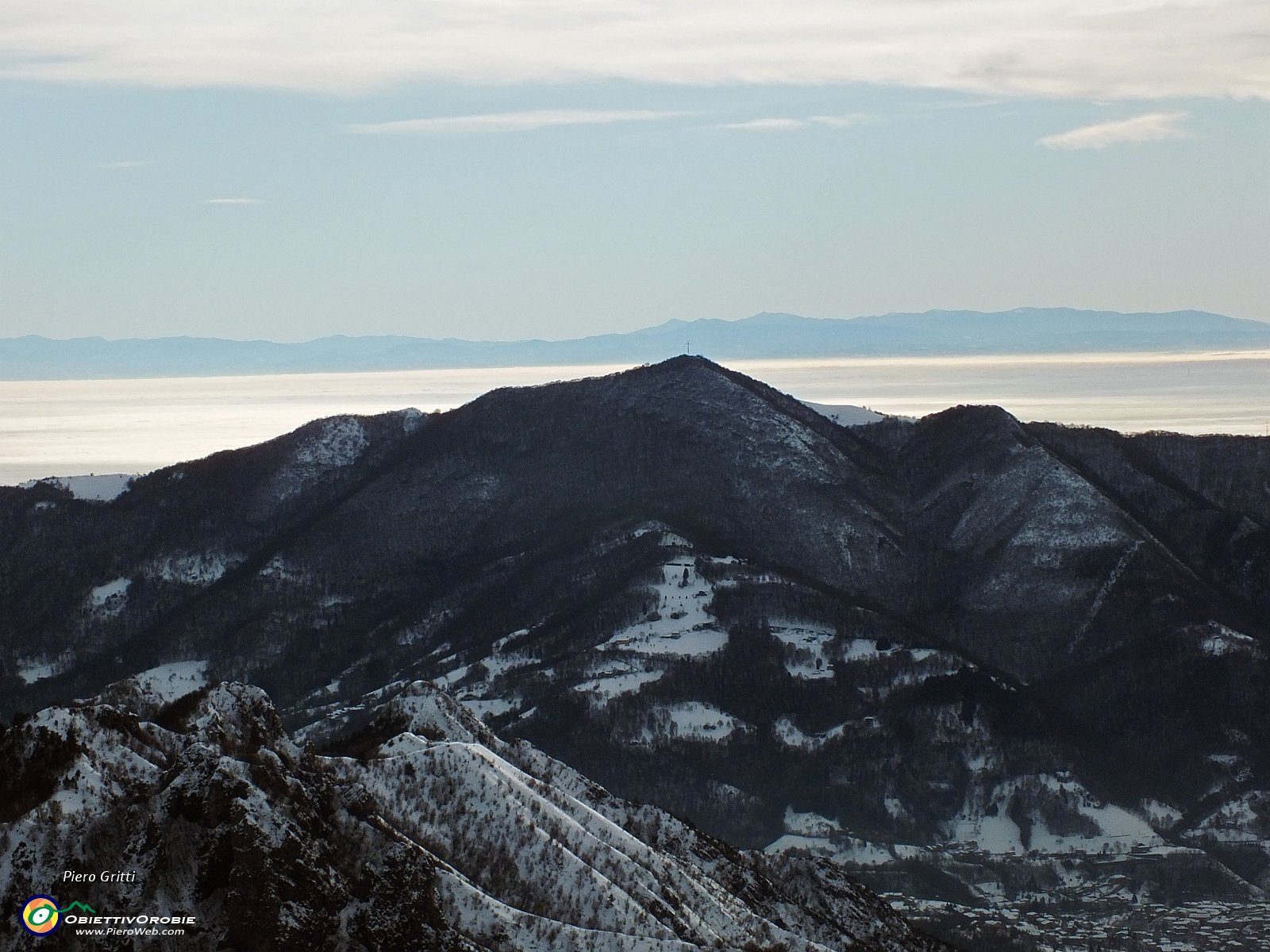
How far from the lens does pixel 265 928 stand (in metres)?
98.2

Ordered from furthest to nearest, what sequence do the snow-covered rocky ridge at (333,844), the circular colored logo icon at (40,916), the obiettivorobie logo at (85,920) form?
the snow-covered rocky ridge at (333,844) < the obiettivorobie logo at (85,920) < the circular colored logo icon at (40,916)

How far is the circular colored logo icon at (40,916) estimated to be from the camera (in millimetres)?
95000

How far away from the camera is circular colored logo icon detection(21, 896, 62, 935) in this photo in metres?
95.0

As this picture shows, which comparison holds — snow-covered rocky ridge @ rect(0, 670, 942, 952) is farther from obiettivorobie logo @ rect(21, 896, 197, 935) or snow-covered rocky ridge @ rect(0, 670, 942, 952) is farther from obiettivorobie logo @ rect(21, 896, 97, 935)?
obiettivorobie logo @ rect(21, 896, 97, 935)

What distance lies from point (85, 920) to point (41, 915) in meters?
2.04

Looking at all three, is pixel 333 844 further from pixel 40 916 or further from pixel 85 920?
pixel 40 916

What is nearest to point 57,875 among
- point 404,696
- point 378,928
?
point 378,928

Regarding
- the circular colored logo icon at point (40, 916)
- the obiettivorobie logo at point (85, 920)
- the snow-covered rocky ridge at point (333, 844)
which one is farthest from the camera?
the snow-covered rocky ridge at point (333, 844)

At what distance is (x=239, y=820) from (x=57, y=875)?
8.78 m

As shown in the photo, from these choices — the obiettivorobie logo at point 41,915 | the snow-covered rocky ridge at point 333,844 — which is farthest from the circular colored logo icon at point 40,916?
A: the snow-covered rocky ridge at point 333,844

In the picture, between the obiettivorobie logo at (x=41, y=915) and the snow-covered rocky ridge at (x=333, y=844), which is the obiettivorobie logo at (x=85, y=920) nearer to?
the obiettivorobie logo at (x=41, y=915)

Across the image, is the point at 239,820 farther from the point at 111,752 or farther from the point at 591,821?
the point at 591,821

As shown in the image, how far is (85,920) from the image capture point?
317 ft

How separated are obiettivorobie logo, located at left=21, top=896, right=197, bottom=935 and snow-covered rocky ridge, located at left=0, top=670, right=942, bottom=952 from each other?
1.88 feet
